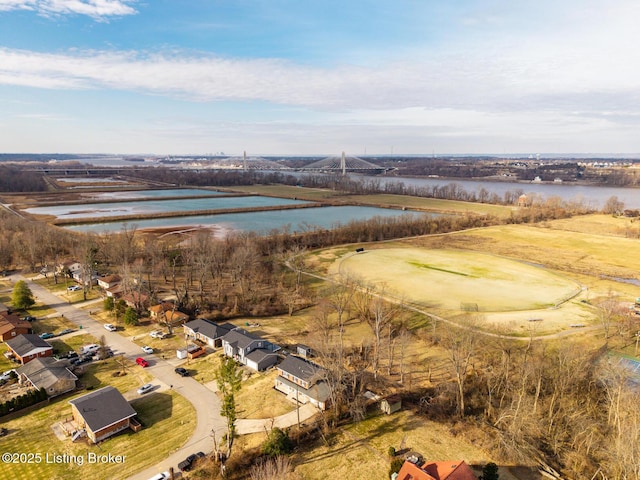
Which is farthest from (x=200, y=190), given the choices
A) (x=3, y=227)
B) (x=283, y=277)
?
(x=283, y=277)

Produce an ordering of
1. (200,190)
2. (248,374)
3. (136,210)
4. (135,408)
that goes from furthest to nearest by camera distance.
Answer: (200,190) → (136,210) → (248,374) → (135,408)

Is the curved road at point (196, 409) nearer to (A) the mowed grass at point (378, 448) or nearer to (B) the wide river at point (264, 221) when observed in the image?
(A) the mowed grass at point (378, 448)

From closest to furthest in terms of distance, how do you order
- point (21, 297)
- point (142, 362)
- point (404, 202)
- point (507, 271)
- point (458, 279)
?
1. point (142, 362)
2. point (21, 297)
3. point (458, 279)
4. point (507, 271)
5. point (404, 202)

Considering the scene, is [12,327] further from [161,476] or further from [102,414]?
[161,476]

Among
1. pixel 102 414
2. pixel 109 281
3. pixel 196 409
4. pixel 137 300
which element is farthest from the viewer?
pixel 109 281

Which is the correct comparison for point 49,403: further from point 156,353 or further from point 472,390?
point 472,390

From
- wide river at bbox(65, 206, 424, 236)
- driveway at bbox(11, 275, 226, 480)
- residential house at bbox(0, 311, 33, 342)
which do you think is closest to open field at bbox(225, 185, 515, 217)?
wide river at bbox(65, 206, 424, 236)

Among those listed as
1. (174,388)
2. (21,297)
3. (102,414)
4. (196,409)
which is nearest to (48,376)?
(102,414)

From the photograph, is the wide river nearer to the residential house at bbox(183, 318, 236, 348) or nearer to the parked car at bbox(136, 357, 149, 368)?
the residential house at bbox(183, 318, 236, 348)
